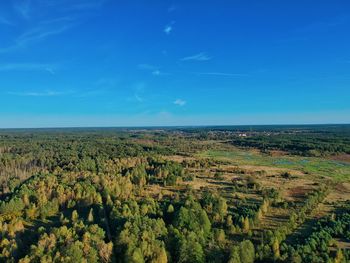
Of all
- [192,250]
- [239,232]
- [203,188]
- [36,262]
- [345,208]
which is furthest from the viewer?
[203,188]

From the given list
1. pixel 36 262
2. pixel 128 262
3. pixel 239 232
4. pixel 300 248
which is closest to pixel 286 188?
pixel 239 232

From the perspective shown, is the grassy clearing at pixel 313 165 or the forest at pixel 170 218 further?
the grassy clearing at pixel 313 165

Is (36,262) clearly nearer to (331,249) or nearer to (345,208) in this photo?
(331,249)

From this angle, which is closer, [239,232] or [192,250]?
[192,250]

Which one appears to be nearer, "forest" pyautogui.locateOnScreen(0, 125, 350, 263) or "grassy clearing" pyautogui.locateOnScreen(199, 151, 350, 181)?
"forest" pyautogui.locateOnScreen(0, 125, 350, 263)

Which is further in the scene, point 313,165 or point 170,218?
point 313,165

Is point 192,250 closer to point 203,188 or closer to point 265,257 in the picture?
point 265,257

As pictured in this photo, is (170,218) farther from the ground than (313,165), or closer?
farther from the ground

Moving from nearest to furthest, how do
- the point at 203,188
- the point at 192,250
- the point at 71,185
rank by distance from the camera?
the point at 192,250 < the point at 71,185 < the point at 203,188

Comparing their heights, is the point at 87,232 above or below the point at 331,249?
above
